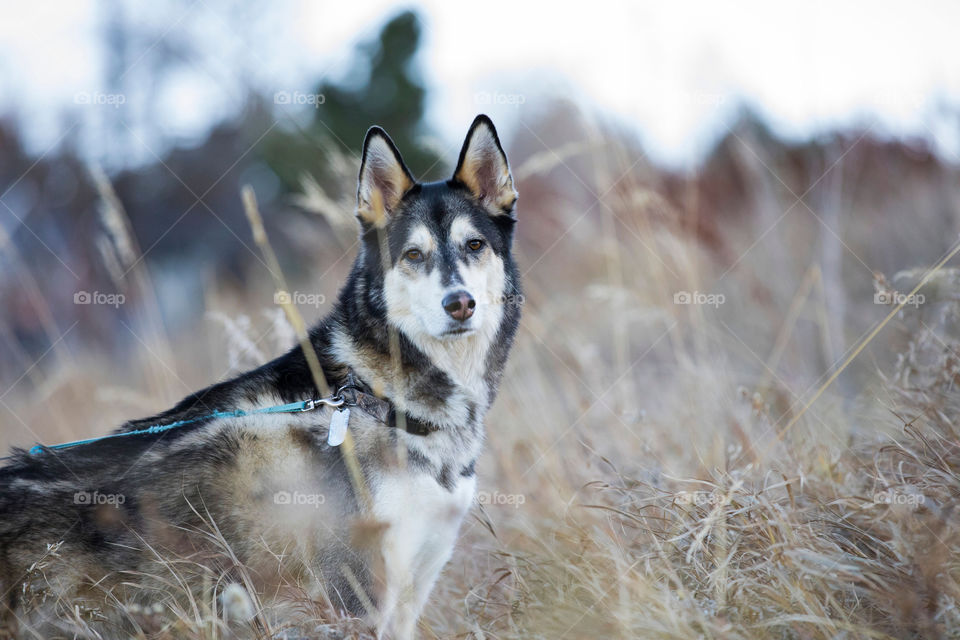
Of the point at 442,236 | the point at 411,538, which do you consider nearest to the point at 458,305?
the point at 442,236

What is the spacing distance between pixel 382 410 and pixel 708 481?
57.6 inches

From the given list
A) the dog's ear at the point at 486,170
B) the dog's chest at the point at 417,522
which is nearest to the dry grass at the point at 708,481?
the dog's chest at the point at 417,522

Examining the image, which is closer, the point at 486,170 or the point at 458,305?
the point at 458,305

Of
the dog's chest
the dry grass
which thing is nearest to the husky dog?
the dog's chest

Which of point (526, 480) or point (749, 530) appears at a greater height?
point (749, 530)

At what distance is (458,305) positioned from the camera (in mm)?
2668

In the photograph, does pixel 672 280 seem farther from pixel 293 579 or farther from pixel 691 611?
pixel 293 579

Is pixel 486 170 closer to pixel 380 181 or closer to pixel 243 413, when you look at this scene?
pixel 380 181

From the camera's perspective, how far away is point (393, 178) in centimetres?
304

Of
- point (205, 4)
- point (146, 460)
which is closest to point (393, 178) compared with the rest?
point (146, 460)

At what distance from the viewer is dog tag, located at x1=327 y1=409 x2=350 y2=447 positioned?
245 centimetres

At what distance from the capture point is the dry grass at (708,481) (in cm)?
227

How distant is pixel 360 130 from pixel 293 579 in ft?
35.5

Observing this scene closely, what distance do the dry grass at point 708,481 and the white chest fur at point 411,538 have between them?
0.64 feet
